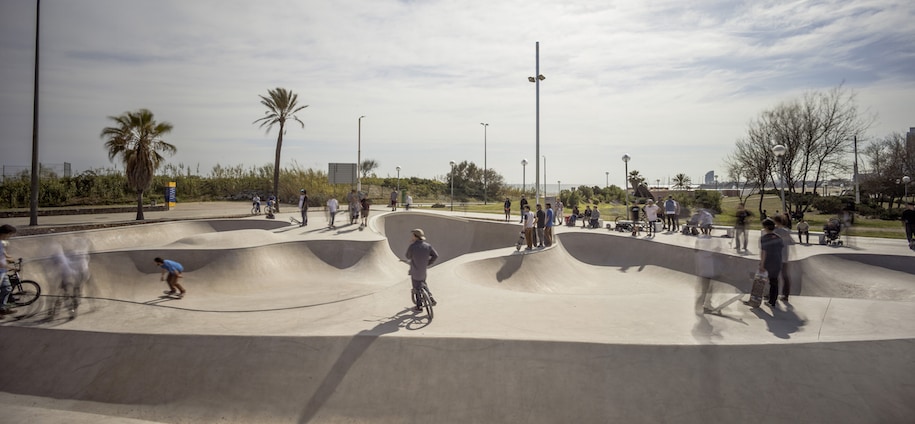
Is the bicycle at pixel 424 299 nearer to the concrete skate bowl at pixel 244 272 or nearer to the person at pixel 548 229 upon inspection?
the concrete skate bowl at pixel 244 272

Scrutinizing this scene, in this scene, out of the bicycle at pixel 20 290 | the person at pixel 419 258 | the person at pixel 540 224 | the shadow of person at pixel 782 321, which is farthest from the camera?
the person at pixel 540 224

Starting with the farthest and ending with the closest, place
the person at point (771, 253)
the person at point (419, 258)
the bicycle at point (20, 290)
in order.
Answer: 1. the bicycle at point (20, 290)
2. the person at point (419, 258)
3. the person at point (771, 253)

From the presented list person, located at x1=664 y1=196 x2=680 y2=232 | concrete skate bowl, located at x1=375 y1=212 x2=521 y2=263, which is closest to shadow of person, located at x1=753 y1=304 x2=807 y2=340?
concrete skate bowl, located at x1=375 y1=212 x2=521 y2=263

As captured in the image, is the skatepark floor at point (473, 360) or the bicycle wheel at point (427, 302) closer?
the skatepark floor at point (473, 360)

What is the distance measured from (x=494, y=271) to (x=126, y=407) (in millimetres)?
7996

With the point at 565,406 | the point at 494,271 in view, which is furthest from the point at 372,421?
the point at 494,271

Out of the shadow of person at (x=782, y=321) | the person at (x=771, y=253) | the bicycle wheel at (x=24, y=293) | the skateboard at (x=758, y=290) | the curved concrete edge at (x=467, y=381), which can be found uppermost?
the person at (x=771, y=253)

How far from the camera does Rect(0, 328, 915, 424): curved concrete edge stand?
4797mm

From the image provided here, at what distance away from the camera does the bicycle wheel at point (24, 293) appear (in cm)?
799

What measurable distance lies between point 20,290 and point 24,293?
8cm

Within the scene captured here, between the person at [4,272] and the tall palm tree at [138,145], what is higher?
the tall palm tree at [138,145]

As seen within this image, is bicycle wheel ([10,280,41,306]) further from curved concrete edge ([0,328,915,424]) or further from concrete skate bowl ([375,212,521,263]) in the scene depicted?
concrete skate bowl ([375,212,521,263])

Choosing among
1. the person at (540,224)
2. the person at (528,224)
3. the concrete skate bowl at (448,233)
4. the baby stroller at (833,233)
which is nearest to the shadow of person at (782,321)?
the person at (528,224)

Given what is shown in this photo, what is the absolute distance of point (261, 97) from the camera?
31719mm
